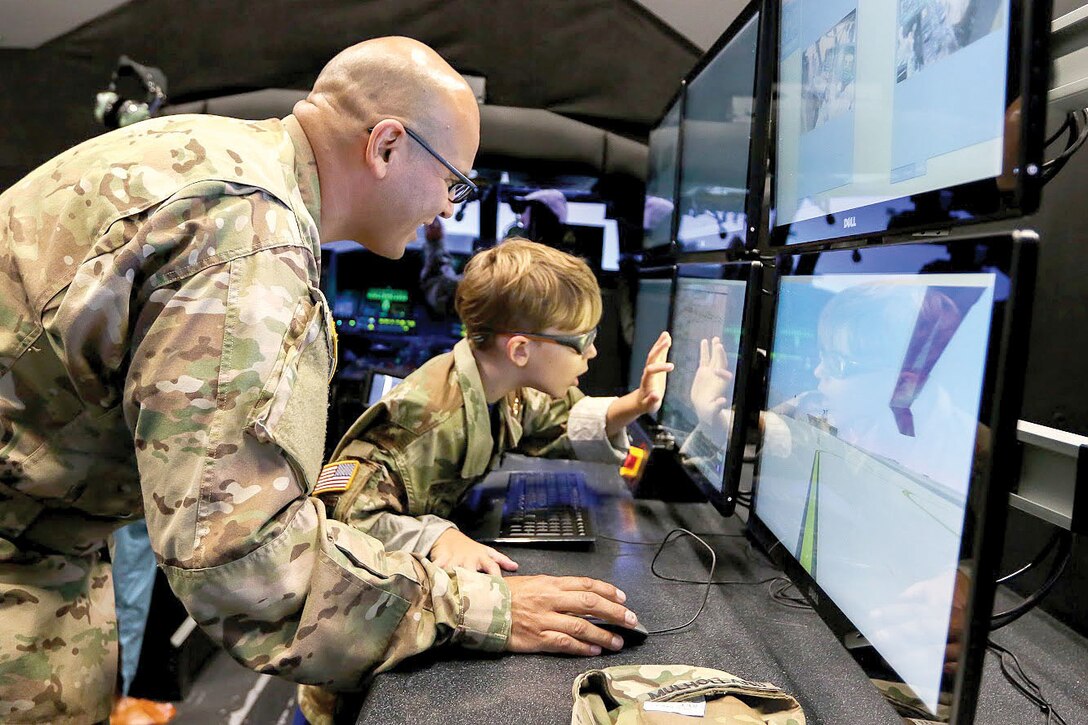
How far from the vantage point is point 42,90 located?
85.0 inches

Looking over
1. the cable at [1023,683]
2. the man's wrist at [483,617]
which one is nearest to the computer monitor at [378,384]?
the man's wrist at [483,617]

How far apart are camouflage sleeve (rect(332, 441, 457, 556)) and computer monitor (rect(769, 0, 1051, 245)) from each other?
0.65 meters

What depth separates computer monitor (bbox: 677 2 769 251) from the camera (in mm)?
1078

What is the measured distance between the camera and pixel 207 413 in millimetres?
591

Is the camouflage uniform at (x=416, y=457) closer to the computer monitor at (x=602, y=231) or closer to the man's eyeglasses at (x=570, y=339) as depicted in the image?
the man's eyeglasses at (x=570, y=339)

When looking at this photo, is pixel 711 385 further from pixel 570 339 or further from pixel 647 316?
pixel 647 316

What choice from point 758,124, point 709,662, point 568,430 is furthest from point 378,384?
point 709,662

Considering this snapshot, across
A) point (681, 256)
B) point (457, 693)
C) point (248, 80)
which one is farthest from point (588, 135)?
point (457, 693)

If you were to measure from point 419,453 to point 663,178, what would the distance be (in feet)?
3.29

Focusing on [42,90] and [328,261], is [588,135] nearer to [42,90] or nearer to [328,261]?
[328,261]

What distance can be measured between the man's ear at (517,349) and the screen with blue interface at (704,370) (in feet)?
0.93

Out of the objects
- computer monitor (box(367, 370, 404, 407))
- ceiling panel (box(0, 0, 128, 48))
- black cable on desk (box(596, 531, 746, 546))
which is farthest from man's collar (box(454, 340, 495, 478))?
ceiling panel (box(0, 0, 128, 48))

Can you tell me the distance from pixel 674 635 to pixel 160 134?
0.78 meters

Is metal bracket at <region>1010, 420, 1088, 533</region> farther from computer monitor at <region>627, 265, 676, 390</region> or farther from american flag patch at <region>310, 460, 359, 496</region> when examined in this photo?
american flag patch at <region>310, 460, 359, 496</region>
